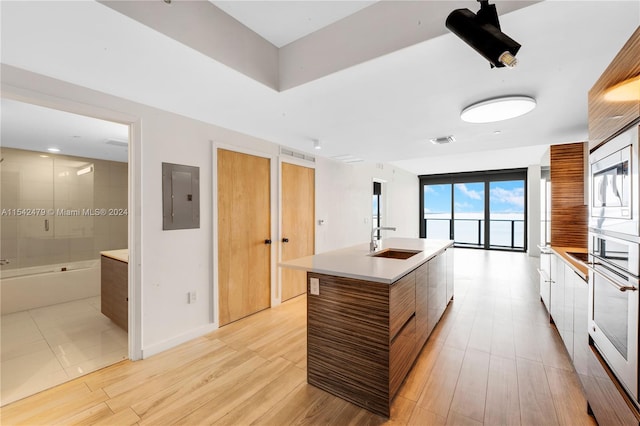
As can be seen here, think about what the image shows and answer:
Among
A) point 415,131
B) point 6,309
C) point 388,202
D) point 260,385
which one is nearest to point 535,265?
point 388,202

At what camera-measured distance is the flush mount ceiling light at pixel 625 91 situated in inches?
42.2

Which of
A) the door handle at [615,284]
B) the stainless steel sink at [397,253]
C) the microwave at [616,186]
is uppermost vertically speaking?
the microwave at [616,186]

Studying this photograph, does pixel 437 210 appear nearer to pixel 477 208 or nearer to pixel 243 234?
pixel 477 208

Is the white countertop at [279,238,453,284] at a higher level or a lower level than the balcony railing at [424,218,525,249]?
higher

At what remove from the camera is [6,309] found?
3459 mm

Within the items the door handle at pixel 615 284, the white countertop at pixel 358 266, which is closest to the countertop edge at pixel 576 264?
the door handle at pixel 615 284

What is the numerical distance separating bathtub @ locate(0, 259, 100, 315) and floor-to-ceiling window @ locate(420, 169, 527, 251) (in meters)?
9.19

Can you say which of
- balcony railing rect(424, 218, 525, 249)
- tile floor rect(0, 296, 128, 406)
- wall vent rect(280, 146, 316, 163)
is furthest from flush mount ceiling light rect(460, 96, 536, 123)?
balcony railing rect(424, 218, 525, 249)

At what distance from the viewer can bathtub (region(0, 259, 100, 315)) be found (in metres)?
3.50

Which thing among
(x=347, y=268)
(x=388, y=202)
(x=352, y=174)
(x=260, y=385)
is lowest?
(x=260, y=385)

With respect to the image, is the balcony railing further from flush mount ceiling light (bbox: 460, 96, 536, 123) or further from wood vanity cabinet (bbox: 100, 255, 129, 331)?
wood vanity cabinet (bbox: 100, 255, 129, 331)

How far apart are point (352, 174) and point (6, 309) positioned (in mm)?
5488

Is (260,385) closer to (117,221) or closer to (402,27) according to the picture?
(402,27)

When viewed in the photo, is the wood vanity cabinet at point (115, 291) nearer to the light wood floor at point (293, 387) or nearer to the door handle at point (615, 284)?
the light wood floor at point (293, 387)
